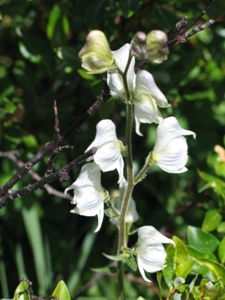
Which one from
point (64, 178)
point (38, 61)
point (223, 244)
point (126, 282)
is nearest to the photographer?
point (64, 178)

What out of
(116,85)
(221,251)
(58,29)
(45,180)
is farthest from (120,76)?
(58,29)

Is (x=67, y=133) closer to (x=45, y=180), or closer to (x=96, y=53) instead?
(x=45, y=180)

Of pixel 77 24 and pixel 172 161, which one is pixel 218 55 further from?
pixel 172 161

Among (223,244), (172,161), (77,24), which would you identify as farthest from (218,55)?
(172,161)

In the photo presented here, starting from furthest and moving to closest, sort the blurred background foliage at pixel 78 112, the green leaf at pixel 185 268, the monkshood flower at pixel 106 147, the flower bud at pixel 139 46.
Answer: the blurred background foliage at pixel 78 112, the green leaf at pixel 185 268, the monkshood flower at pixel 106 147, the flower bud at pixel 139 46

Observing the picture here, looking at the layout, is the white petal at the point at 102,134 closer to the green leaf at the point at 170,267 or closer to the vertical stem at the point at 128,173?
the vertical stem at the point at 128,173

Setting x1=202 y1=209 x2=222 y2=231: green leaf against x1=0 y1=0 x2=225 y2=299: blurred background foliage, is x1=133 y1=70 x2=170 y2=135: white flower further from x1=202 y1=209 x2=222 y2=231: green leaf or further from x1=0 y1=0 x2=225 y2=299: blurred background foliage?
x1=202 y1=209 x2=222 y2=231: green leaf

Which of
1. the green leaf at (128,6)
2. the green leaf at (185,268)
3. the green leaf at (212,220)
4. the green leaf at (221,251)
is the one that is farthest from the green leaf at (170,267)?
the green leaf at (128,6)

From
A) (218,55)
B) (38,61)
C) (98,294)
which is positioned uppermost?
(38,61)
